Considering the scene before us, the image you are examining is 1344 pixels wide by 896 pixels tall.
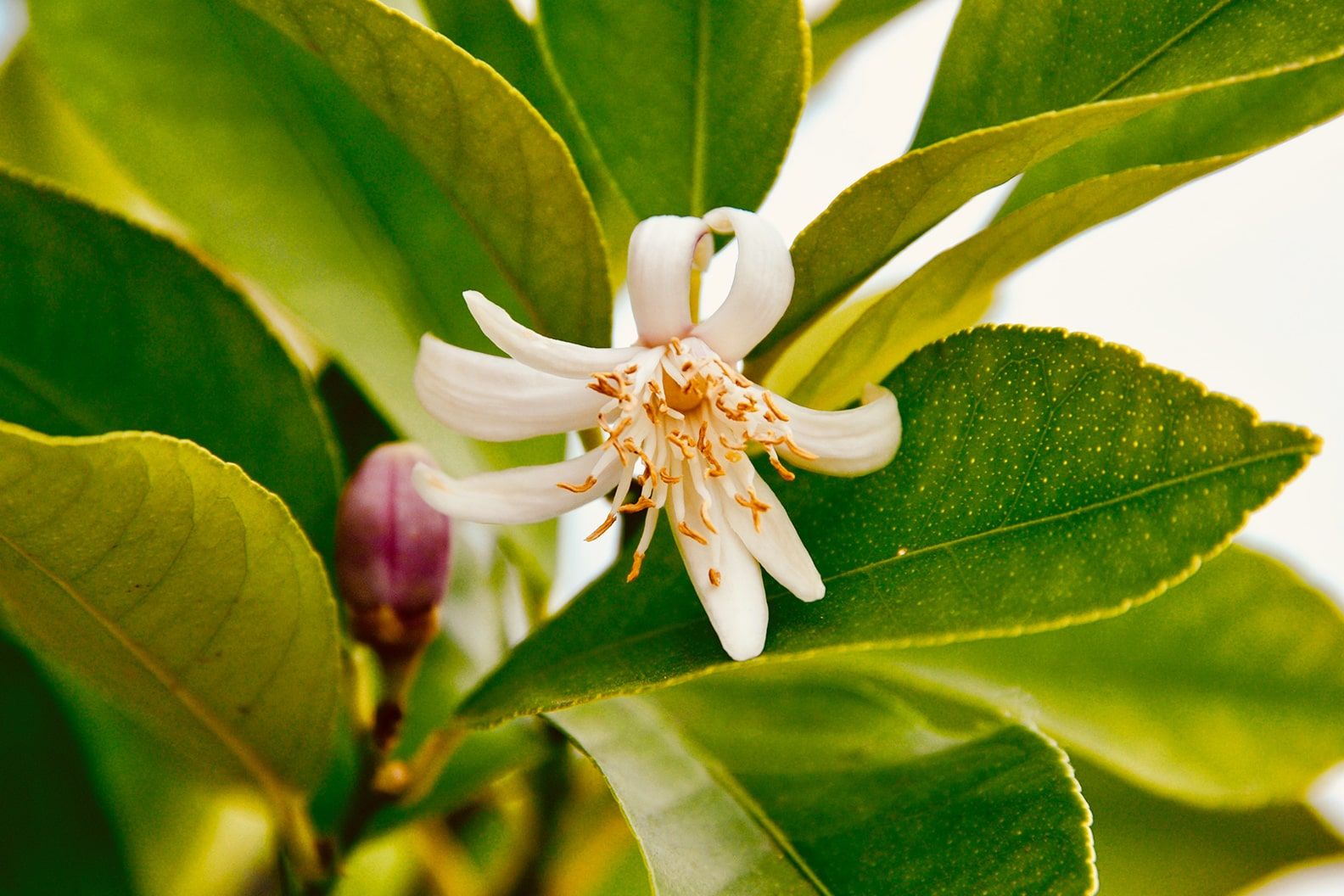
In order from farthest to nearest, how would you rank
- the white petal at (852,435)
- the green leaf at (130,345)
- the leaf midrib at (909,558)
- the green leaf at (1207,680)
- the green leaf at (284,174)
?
the green leaf at (1207,680)
the green leaf at (284,174)
the green leaf at (130,345)
the white petal at (852,435)
the leaf midrib at (909,558)

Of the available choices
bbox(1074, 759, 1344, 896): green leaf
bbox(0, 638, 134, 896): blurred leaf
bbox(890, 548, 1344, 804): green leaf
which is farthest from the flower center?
bbox(1074, 759, 1344, 896): green leaf

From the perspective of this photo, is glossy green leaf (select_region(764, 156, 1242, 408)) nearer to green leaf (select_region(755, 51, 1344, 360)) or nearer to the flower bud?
green leaf (select_region(755, 51, 1344, 360))

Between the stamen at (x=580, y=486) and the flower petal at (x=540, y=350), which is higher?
the flower petal at (x=540, y=350)

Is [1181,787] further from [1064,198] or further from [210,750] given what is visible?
[210,750]

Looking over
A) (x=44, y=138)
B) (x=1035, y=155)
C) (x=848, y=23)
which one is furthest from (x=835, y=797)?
(x=44, y=138)

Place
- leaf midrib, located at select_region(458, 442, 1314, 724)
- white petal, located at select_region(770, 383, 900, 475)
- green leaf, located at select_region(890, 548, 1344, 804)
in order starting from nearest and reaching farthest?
leaf midrib, located at select_region(458, 442, 1314, 724)
white petal, located at select_region(770, 383, 900, 475)
green leaf, located at select_region(890, 548, 1344, 804)

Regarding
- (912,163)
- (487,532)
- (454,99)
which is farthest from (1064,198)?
(487,532)

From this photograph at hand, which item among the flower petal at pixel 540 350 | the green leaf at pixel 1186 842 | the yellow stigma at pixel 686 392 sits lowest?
the green leaf at pixel 1186 842

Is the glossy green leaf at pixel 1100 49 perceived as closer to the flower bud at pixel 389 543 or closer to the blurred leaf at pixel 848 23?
the blurred leaf at pixel 848 23

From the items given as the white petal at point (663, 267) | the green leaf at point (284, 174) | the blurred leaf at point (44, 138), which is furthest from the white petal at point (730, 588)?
the blurred leaf at point (44, 138)
